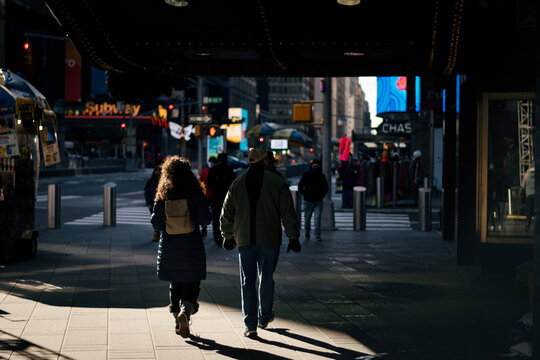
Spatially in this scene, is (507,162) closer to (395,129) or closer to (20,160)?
(20,160)

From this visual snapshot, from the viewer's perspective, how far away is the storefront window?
38.4 feet

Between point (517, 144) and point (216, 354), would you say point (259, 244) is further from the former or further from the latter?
point (517, 144)

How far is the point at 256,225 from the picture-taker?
7.25 m

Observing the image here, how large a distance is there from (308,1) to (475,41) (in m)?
2.44

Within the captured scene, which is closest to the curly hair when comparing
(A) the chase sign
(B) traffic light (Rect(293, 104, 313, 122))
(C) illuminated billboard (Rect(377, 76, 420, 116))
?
(B) traffic light (Rect(293, 104, 313, 122))

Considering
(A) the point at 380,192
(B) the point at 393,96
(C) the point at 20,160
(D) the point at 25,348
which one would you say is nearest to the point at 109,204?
(C) the point at 20,160

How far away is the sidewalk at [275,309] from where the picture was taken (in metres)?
6.73

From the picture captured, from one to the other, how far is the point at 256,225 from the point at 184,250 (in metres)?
0.72

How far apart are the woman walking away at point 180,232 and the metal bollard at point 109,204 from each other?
478 inches

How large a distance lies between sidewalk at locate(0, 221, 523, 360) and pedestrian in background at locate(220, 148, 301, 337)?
0.40 m

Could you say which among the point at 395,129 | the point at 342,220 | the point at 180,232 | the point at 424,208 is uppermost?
the point at 395,129

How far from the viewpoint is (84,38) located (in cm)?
1032

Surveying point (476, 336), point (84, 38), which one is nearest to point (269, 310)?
point (476, 336)

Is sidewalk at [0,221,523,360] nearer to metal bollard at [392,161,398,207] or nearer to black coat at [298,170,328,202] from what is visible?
black coat at [298,170,328,202]
